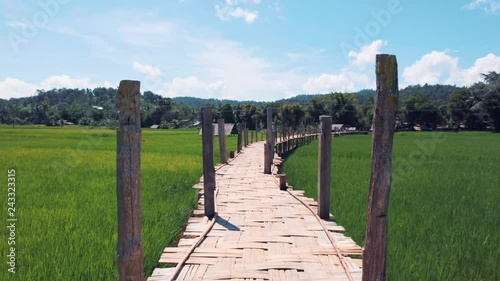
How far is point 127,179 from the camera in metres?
2.60

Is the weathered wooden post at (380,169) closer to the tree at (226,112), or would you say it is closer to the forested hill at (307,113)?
the forested hill at (307,113)

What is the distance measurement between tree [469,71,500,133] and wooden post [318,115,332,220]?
50.3 meters

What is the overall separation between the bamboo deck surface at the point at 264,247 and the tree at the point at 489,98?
164 ft

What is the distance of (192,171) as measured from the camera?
9555 mm

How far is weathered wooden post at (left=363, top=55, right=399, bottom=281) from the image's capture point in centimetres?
279

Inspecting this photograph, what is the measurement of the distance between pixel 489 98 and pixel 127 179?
53.5 meters

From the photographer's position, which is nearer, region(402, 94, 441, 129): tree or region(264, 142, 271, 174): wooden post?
region(264, 142, 271, 174): wooden post

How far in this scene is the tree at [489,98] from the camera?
4678 cm

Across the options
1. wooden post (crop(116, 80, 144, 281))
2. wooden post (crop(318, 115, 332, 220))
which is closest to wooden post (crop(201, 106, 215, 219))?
wooden post (crop(318, 115, 332, 220))

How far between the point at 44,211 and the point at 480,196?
24.0ft

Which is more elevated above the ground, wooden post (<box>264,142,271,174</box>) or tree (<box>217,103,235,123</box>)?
tree (<box>217,103,235,123</box>)

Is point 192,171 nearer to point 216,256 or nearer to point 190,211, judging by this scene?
point 190,211

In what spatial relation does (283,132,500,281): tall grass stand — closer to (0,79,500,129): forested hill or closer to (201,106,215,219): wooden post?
(201,106,215,219): wooden post

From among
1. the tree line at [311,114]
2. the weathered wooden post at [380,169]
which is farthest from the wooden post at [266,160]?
the tree line at [311,114]
